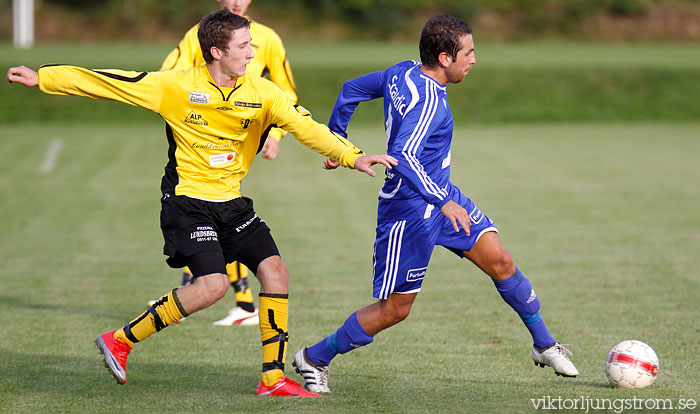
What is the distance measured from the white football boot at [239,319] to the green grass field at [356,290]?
16 cm

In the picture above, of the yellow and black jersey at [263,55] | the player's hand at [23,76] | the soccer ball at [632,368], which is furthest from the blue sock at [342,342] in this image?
the yellow and black jersey at [263,55]

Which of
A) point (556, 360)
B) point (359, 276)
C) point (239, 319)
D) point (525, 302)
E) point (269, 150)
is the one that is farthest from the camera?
point (359, 276)

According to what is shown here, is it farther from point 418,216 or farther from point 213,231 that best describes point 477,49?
point 213,231

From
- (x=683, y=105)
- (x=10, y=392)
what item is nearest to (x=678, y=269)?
(x=10, y=392)

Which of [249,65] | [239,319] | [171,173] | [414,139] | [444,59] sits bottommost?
[239,319]

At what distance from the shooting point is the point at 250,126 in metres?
5.29

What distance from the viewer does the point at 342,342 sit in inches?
206

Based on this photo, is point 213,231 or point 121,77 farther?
point 213,231

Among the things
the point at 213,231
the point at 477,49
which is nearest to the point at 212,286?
the point at 213,231

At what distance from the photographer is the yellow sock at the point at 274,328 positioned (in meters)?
5.18

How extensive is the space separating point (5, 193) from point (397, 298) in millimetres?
10948

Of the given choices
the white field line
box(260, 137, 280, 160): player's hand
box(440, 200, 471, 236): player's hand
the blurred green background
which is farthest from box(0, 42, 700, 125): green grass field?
box(440, 200, 471, 236): player's hand

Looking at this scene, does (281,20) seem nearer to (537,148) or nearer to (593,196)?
(537,148)

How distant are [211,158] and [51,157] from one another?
1501cm
